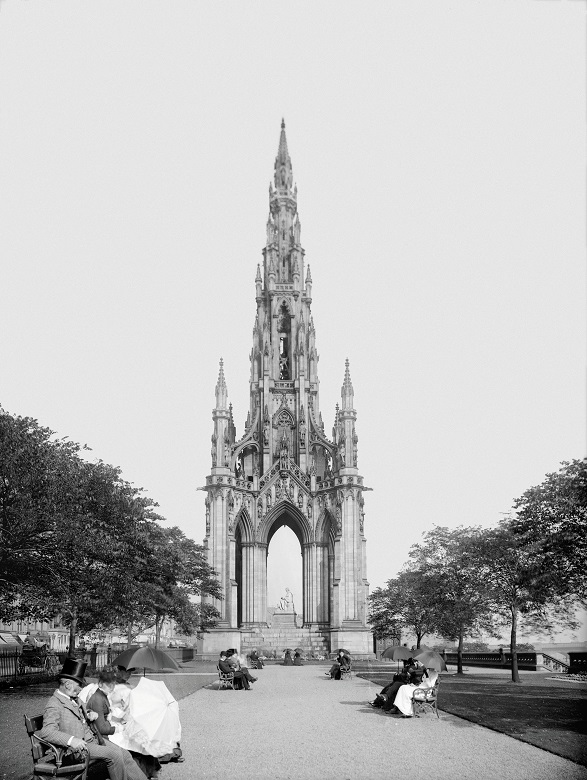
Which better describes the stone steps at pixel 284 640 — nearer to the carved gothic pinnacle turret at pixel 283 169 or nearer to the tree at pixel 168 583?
the tree at pixel 168 583

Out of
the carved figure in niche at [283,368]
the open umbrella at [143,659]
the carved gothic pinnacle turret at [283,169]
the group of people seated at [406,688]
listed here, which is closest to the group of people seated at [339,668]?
the group of people seated at [406,688]

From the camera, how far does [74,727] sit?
9.91 metres

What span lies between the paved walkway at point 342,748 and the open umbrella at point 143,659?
1.48 metres

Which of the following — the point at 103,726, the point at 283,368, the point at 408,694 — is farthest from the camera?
the point at 283,368

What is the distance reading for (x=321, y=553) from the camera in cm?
7394

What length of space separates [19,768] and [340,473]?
60169 millimetres

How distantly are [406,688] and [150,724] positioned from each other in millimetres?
9396

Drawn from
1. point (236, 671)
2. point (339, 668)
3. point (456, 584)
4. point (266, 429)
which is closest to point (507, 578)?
point (456, 584)

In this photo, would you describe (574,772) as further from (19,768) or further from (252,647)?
(252,647)

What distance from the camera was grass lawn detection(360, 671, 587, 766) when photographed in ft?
49.2

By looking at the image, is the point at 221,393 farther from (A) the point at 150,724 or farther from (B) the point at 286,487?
(A) the point at 150,724

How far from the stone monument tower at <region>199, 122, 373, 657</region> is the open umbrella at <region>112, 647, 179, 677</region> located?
50.8 m

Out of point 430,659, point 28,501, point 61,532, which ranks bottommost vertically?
point 430,659

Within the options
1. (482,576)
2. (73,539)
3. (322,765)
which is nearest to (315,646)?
(482,576)
